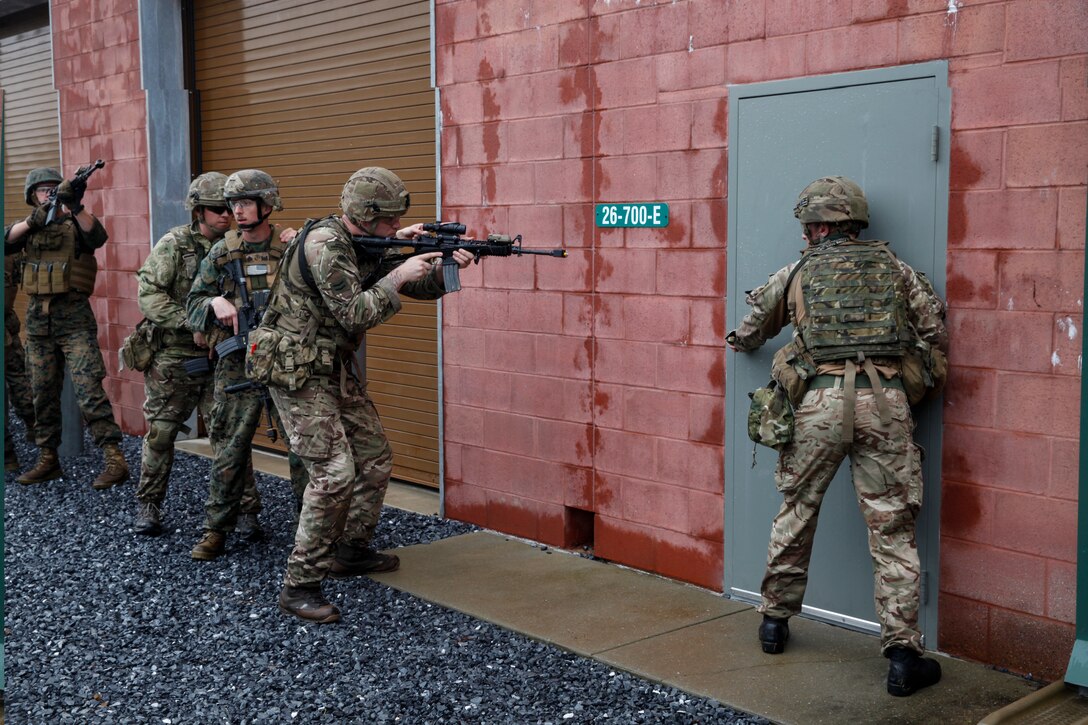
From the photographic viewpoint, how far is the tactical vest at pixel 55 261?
7.95 meters

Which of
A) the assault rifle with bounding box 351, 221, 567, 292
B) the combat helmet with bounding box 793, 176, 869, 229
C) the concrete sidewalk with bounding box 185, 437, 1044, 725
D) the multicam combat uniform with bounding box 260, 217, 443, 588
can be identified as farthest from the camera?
the assault rifle with bounding box 351, 221, 567, 292

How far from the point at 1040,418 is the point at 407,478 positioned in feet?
15.0

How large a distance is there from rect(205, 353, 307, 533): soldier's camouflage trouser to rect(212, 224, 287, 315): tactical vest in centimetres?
35

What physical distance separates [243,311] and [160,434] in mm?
1109

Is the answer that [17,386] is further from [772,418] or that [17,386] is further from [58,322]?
[772,418]

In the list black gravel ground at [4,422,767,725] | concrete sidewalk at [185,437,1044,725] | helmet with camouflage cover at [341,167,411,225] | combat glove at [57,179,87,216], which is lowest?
black gravel ground at [4,422,767,725]

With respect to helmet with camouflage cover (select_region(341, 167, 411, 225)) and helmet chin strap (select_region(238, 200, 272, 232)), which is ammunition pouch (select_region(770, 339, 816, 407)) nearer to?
helmet with camouflage cover (select_region(341, 167, 411, 225))

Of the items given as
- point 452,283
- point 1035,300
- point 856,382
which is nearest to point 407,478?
point 452,283

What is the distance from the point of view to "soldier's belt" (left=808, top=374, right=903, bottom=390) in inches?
171

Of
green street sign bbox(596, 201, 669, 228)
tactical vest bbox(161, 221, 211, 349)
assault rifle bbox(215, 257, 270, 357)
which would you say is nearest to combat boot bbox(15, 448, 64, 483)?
tactical vest bbox(161, 221, 211, 349)

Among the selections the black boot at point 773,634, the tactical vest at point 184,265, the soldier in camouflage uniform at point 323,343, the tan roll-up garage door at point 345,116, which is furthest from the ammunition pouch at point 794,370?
the tactical vest at point 184,265

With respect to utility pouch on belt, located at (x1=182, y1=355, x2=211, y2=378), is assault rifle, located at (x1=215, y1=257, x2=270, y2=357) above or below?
above

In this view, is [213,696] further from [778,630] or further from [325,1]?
[325,1]

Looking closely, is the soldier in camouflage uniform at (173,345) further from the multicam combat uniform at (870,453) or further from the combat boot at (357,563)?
the multicam combat uniform at (870,453)
